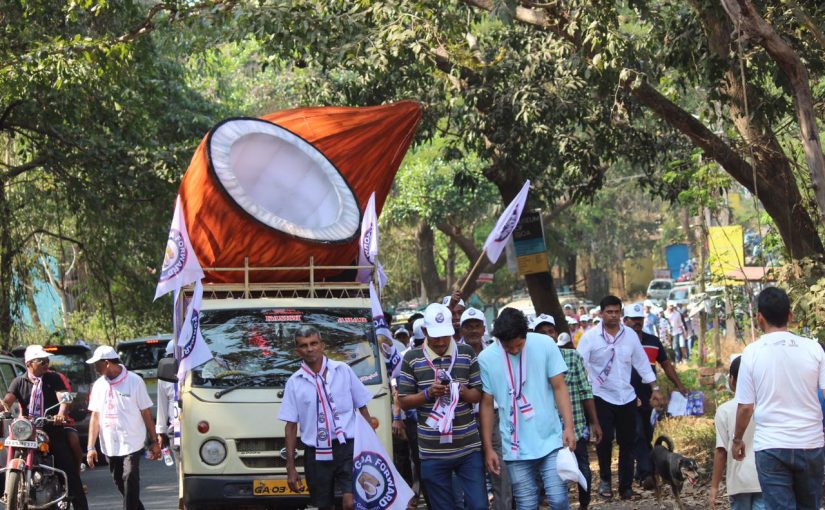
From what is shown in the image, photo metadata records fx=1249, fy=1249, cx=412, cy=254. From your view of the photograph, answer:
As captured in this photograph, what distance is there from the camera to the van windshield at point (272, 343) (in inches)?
420

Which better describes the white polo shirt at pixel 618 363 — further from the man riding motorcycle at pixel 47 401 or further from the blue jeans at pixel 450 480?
the man riding motorcycle at pixel 47 401

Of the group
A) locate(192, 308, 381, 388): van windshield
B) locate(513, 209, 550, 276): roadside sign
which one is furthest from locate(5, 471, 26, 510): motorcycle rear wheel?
locate(513, 209, 550, 276): roadside sign

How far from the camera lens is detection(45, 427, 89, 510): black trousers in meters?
11.9

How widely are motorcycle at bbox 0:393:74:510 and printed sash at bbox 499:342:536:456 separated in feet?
16.7

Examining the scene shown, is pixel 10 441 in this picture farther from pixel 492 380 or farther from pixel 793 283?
pixel 793 283

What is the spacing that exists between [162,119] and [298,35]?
29.2ft

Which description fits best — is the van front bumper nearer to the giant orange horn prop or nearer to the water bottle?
the water bottle

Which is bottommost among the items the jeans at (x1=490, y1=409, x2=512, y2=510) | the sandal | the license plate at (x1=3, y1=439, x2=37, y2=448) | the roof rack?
the sandal

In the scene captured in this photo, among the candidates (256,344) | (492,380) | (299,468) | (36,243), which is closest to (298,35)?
(256,344)

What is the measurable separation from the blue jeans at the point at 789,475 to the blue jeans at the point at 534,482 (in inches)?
57.4

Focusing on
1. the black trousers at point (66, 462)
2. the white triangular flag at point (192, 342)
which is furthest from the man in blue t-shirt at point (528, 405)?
the black trousers at point (66, 462)

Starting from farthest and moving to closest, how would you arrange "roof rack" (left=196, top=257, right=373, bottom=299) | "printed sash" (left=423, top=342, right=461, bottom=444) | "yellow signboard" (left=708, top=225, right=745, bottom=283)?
"yellow signboard" (left=708, top=225, right=745, bottom=283)
"roof rack" (left=196, top=257, right=373, bottom=299)
"printed sash" (left=423, top=342, right=461, bottom=444)

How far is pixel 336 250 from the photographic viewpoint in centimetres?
1149

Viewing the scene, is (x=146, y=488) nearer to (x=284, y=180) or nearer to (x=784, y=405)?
(x=284, y=180)
